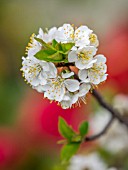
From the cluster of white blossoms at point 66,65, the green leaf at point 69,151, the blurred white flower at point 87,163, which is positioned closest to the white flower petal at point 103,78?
the cluster of white blossoms at point 66,65

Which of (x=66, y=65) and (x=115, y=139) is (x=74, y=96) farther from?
(x=115, y=139)

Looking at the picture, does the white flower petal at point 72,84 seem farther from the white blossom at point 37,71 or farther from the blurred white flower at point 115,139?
the blurred white flower at point 115,139

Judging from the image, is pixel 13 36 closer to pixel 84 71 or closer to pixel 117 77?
pixel 117 77

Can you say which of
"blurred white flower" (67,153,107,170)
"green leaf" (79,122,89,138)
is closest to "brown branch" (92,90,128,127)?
"green leaf" (79,122,89,138)

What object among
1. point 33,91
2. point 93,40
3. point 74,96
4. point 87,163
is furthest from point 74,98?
point 33,91

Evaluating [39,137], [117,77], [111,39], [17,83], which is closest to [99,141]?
[39,137]

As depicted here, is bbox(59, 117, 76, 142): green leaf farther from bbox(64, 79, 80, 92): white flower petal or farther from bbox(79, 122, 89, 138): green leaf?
bbox(64, 79, 80, 92): white flower petal
